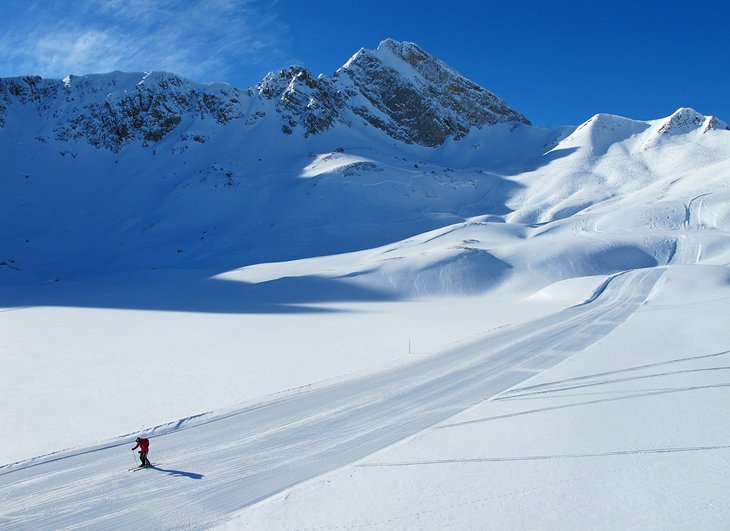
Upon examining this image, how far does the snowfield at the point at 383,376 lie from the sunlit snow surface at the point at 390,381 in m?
0.06

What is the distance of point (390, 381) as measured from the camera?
1218cm

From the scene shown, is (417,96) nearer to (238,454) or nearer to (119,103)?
(119,103)

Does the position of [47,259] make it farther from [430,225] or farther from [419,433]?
[419,433]

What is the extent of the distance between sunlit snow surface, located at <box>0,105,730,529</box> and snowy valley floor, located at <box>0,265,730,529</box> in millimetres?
50

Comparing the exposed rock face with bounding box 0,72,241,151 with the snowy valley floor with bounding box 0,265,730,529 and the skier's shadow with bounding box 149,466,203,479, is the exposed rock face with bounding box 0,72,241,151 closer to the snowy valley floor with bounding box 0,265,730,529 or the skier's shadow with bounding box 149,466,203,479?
the snowy valley floor with bounding box 0,265,730,529

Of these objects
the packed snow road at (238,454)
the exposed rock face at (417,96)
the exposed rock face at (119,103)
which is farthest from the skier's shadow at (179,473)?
the exposed rock face at (417,96)

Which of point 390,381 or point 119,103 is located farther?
point 119,103

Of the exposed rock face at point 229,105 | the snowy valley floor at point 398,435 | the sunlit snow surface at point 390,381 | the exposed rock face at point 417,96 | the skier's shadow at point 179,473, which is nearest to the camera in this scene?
the snowy valley floor at point 398,435

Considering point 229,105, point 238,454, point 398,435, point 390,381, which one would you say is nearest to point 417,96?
point 229,105

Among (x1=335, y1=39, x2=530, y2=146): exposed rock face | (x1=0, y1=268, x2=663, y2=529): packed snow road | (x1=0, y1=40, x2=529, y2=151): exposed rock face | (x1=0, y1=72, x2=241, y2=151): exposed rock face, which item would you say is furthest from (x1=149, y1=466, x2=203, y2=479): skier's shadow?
(x1=335, y1=39, x2=530, y2=146): exposed rock face

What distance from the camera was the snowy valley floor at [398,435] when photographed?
6035 millimetres

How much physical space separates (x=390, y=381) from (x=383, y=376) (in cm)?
55

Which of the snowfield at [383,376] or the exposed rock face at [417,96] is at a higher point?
the exposed rock face at [417,96]

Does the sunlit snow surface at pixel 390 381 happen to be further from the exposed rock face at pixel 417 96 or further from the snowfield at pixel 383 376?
the exposed rock face at pixel 417 96
